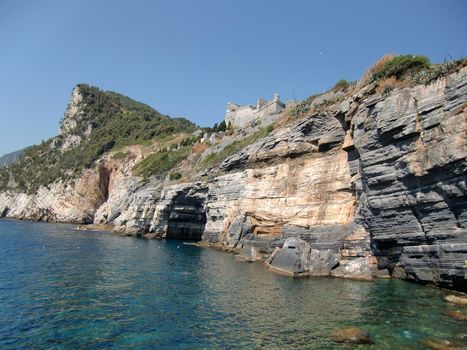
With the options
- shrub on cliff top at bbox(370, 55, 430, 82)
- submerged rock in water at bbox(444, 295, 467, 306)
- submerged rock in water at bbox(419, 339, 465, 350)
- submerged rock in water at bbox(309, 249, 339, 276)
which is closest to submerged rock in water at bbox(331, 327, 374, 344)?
submerged rock in water at bbox(419, 339, 465, 350)

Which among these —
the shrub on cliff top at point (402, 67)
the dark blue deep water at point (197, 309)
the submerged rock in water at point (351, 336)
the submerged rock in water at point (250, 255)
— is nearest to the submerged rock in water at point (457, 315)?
the dark blue deep water at point (197, 309)

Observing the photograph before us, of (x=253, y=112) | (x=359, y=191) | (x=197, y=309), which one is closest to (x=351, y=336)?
(x=197, y=309)

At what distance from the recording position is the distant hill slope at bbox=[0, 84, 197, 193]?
10800 cm

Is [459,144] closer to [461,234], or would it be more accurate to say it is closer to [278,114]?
[461,234]

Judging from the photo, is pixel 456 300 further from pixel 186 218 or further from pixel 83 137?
pixel 83 137

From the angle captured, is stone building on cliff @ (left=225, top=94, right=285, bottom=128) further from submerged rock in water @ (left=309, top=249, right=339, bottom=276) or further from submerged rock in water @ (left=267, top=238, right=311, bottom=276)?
submerged rock in water @ (left=309, top=249, right=339, bottom=276)

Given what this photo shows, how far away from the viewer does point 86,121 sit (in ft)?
442

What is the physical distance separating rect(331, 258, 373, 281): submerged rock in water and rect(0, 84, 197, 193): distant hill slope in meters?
88.9

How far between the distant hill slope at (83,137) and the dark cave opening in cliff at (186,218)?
52170 mm

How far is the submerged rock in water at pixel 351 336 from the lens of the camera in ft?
48.0

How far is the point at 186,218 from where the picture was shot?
199 ft

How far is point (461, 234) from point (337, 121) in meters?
18.6

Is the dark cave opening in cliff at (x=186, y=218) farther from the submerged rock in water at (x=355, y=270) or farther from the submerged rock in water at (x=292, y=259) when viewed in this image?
the submerged rock in water at (x=355, y=270)

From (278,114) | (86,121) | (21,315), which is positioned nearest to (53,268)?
(21,315)
